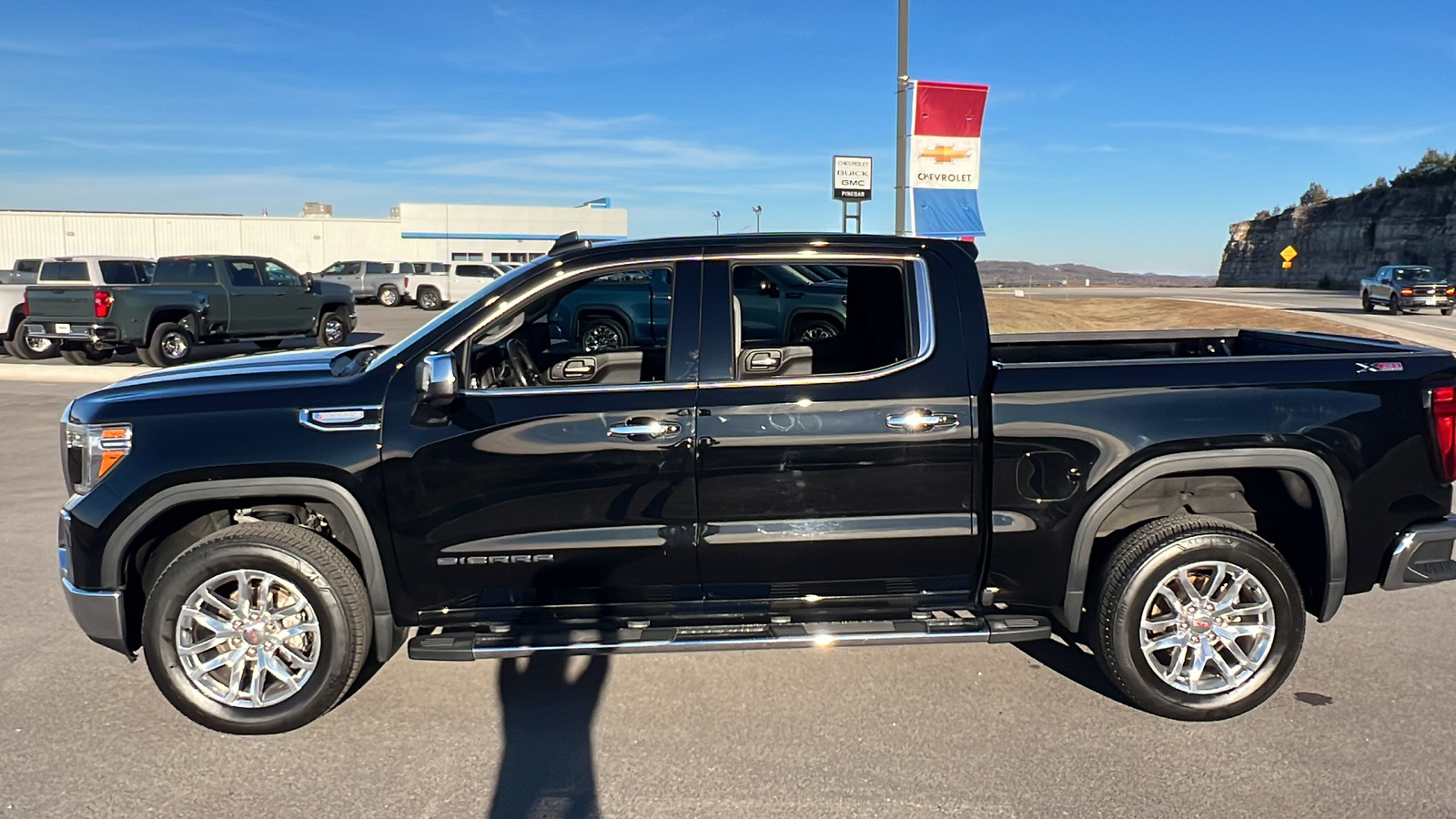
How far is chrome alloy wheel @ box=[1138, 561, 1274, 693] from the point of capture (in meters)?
3.96

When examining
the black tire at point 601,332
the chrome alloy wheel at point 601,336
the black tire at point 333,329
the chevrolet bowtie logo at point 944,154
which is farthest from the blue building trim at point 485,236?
the chrome alloy wheel at point 601,336

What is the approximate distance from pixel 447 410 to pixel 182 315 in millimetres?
14934

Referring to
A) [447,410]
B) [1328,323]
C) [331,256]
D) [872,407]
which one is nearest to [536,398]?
[447,410]

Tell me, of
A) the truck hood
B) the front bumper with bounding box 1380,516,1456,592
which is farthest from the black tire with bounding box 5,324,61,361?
the front bumper with bounding box 1380,516,1456,592

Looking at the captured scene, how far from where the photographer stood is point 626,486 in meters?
3.81

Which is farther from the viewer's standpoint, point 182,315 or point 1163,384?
point 182,315

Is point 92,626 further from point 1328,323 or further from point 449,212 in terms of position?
point 449,212

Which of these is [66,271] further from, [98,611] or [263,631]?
[263,631]

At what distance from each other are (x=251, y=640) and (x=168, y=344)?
47.3 feet

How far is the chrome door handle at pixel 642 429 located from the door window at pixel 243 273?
15863 millimetres

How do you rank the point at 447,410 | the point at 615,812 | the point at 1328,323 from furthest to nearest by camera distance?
the point at 1328,323 < the point at 447,410 < the point at 615,812

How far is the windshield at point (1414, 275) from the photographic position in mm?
32281

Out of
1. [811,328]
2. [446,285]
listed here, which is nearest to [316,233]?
[446,285]

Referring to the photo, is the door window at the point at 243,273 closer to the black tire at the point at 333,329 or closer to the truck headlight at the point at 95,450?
the black tire at the point at 333,329
